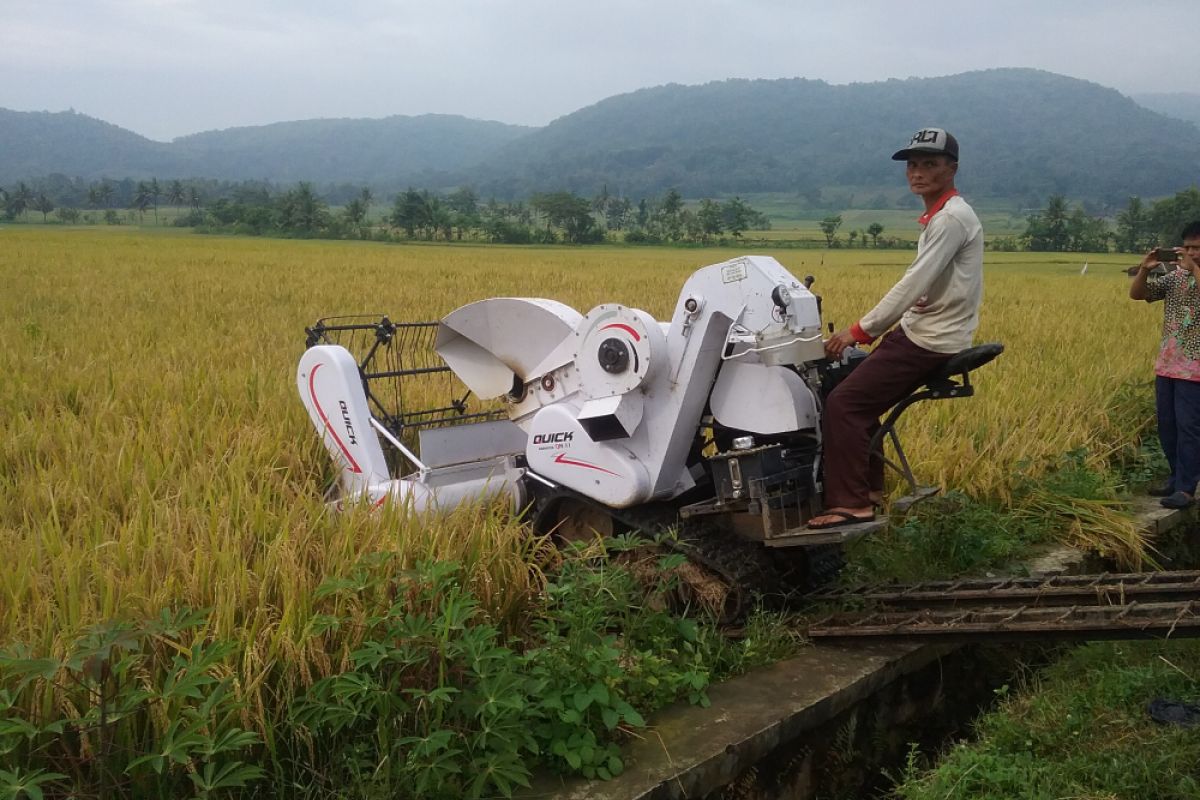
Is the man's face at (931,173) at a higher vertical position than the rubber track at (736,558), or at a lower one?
higher

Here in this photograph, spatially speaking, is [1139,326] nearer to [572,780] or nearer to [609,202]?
[572,780]

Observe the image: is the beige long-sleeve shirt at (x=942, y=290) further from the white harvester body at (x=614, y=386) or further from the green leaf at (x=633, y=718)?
the green leaf at (x=633, y=718)

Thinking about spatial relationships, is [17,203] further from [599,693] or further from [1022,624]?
[1022,624]

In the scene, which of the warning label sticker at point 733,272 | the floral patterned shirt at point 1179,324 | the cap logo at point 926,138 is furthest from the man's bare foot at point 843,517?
the floral patterned shirt at point 1179,324

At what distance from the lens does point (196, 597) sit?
3027mm

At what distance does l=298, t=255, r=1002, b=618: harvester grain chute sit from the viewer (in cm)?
377

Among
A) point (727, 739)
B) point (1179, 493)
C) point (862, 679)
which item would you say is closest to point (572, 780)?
point (727, 739)

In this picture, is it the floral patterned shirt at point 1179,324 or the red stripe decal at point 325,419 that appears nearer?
the red stripe decal at point 325,419

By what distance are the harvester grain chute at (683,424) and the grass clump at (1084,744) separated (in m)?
0.87

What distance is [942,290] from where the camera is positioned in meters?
3.85

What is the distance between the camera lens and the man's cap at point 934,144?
3779 mm

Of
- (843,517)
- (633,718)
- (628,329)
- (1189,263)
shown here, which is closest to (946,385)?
(843,517)

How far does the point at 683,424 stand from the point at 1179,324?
12.2ft

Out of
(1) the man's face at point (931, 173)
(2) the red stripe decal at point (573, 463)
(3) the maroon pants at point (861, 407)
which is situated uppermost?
(1) the man's face at point (931, 173)
